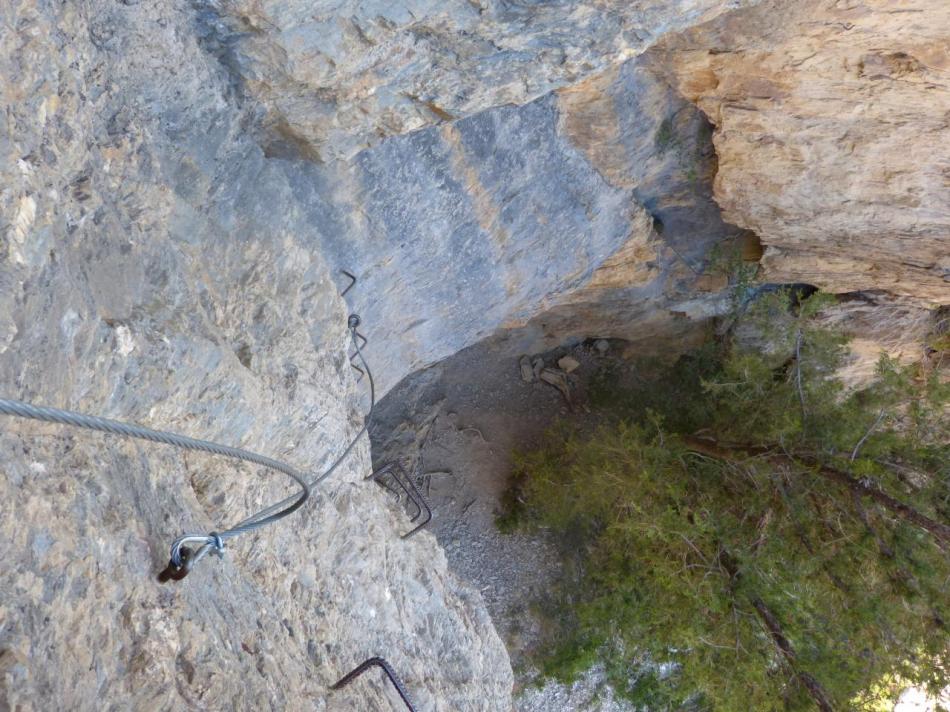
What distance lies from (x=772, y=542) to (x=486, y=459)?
341 cm

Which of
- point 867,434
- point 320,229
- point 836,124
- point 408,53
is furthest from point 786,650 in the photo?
point 408,53

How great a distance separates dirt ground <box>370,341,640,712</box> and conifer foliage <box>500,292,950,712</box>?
1.06 feet

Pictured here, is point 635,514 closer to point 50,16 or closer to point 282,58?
point 282,58

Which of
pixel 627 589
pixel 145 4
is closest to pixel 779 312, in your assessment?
pixel 627 589

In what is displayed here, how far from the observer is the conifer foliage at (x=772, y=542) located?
6.07 metres

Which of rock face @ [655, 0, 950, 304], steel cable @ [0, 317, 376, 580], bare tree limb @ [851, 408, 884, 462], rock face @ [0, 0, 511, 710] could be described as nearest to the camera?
steel cable @ [0, 317, 376, 580]

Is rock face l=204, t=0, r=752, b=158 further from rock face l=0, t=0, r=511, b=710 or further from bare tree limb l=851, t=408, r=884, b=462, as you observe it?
bare tree limb l=851, t=408, r=884, b=462

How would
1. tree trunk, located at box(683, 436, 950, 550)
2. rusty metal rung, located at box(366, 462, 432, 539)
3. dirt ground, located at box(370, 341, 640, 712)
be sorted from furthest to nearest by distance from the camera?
dirt ground, located at box(370, 341, 640, 712) < tree trunk, located at box(683, 436, 950, 550) < rusty metal rung, located at box(366, 462, 432, 539)

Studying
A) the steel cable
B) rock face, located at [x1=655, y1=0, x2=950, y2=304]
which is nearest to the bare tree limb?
rock face, located at [x1=655, y1=0, x2=950, y2=304]

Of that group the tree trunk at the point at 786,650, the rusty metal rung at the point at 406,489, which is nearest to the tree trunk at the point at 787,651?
the tree trunk at the point at 786,650

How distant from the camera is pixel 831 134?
4941mm

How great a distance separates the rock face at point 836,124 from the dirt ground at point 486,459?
376cm

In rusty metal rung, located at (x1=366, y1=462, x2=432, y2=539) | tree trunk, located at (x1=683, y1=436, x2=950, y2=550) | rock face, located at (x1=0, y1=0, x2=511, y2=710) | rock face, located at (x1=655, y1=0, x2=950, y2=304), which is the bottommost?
tree trunk, located at (x1=683, y1=436, x2=950, y2=550)

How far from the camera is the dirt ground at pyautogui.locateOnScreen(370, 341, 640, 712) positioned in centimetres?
788
